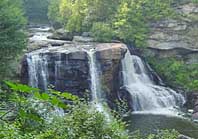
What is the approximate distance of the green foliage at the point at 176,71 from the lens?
27878mm

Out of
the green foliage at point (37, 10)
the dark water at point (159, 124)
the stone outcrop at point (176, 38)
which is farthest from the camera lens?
the green foliage at point (37, 10)

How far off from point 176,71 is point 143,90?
3411 mm

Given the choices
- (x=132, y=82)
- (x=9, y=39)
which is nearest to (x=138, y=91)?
(x=132, y=82)

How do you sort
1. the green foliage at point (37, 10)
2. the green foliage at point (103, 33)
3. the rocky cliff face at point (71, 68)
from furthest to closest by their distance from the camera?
the green foliage at point (37, 10) < the green foliage at point (103, 33) < the rocky cliff face at point (71, 68)

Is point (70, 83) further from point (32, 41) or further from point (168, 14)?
point (168, 14)

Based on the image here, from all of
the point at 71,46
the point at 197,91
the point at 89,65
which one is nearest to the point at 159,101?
the point at 197,91

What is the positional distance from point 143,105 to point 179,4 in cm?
1009

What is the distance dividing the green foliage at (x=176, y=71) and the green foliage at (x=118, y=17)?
192cm

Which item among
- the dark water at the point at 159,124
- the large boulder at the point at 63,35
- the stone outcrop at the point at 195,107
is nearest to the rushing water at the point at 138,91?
the dark water at the point at 159,124

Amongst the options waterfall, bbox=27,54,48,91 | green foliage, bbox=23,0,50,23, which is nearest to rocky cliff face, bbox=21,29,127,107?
waterfall, bbox=27,54,48,91

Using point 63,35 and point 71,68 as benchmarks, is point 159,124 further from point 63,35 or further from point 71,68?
point 63,35

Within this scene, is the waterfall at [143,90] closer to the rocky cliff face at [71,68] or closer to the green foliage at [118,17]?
the rocky cliff face at [71,68]

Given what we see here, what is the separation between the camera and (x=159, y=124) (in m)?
21.5

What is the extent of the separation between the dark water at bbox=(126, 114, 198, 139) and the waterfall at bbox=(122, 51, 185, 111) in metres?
2.06
